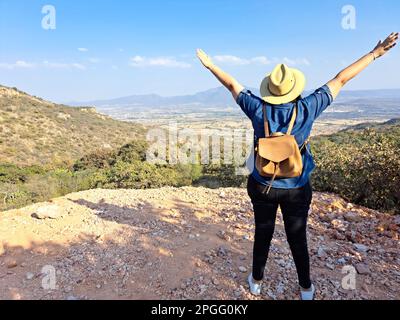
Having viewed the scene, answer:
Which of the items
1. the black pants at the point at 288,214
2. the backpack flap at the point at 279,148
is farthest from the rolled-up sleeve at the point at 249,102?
the black pants at the point at 288,214

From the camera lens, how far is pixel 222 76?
2252 mm

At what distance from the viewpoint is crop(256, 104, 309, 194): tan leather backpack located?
197cm

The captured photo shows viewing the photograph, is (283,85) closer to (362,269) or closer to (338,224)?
(362,269)

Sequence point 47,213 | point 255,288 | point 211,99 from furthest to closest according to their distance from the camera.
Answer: point 211,99, point 47,213, point 255,288

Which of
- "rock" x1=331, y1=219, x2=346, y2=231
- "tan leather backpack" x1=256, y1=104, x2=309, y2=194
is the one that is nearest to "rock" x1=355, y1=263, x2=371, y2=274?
"rock" x1=331, y1=219, x2=346, y2=231

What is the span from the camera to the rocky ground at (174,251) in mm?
2693

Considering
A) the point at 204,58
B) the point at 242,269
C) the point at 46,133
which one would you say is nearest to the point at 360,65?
the point at 204,58

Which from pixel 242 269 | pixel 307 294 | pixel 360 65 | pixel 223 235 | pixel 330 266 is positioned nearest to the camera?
pixel 360 65

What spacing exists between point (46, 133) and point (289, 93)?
87.1ft

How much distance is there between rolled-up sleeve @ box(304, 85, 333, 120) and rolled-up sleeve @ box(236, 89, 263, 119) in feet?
1.05

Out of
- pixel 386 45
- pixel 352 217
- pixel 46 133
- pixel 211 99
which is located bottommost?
pixel 352 217
